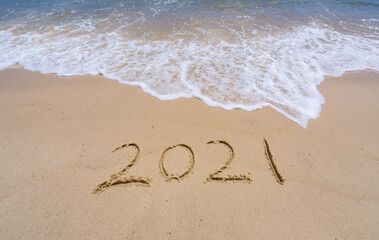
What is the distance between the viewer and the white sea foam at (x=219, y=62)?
3.86 meters

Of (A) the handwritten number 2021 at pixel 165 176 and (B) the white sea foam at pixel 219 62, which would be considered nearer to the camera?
(A) the handwritten number 2021 at pixel 165 176

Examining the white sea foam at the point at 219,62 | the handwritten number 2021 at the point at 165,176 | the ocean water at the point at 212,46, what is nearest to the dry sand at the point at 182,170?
the handwritten number 2021 at the point at 165,176

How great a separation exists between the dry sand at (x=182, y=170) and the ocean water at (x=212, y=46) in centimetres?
53

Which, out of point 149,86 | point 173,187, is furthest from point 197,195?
point 149,86

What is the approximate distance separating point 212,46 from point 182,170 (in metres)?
4.41

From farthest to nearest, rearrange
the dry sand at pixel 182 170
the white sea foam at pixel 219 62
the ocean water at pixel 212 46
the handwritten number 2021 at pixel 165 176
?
1. the ocean water at pixel 212 46
2. the white sea foam at pixel 219 62
3. the handwritten number 2021 at pixel 165 176
4. the dry sand at pixel 182 170

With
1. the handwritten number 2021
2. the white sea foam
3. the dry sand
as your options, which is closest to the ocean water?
the white sea foam

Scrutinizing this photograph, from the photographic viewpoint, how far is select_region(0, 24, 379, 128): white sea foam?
3.86m

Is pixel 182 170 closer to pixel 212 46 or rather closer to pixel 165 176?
pixel 165 176

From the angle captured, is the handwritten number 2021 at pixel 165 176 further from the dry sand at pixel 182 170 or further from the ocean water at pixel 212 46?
the ocean water at pixel 212 46

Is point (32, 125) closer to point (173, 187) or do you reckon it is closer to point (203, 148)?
point (173, 187)

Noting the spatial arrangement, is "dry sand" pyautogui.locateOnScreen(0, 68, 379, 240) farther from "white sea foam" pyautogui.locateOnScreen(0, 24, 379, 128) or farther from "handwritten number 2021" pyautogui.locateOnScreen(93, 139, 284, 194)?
"white sea foam" pyautogui.locateOnScreen(0, 24, 379, 128)

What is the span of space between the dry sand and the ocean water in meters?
0.53

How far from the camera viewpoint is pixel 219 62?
4879 mm
